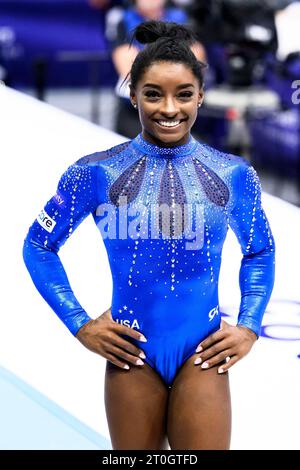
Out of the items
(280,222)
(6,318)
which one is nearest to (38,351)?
(6,318)

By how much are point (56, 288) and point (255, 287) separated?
48cm

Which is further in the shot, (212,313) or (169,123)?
(212,313)

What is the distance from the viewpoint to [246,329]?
8.05ft

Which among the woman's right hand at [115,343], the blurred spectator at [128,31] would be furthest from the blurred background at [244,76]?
the woman's right hand at [115,343]

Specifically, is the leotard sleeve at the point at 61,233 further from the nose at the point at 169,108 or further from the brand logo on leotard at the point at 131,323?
the nose at the point at 169,108

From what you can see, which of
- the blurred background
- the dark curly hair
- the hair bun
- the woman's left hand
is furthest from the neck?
the blurred background

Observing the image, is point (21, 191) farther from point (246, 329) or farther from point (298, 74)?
point (298, 74)

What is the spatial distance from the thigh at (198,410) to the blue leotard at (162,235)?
6 centimetres

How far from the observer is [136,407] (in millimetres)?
2385

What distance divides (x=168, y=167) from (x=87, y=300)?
153cm

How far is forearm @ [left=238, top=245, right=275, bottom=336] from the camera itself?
248cm

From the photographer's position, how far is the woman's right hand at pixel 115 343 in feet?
7.85

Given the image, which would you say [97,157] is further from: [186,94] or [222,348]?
[222,348]

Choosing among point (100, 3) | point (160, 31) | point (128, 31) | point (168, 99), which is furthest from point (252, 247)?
point (100, 3)
